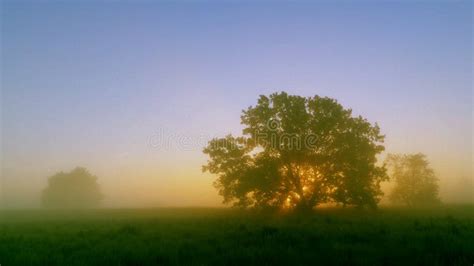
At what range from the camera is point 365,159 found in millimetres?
31047

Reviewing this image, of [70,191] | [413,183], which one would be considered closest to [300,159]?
[413,183]

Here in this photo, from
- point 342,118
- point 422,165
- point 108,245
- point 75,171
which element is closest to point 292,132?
point 342,118

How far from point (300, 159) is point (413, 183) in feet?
147

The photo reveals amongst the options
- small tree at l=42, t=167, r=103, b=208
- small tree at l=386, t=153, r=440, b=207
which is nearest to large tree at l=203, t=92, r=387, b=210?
small tree at l=386, t=153, r=440, b=207

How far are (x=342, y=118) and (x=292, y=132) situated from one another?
17.2ft

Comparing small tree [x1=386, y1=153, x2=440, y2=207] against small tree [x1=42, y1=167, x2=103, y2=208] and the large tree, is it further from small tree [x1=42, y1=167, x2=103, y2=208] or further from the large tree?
small tree [x1=42, y1=167, x2=103, y2=208]

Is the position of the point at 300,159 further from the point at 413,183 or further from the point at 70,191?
the point at 70,191

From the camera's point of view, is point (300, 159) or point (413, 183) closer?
point (300, 159)

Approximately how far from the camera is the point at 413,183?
64188 millimetres

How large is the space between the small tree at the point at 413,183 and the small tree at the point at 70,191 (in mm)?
87341

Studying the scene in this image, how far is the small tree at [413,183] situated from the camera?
203ft

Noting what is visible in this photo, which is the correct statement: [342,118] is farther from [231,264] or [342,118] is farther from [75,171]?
[75,171]

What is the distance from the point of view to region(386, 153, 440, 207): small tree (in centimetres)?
6184

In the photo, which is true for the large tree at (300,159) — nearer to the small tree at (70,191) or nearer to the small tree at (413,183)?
the small tree at (413,183)
